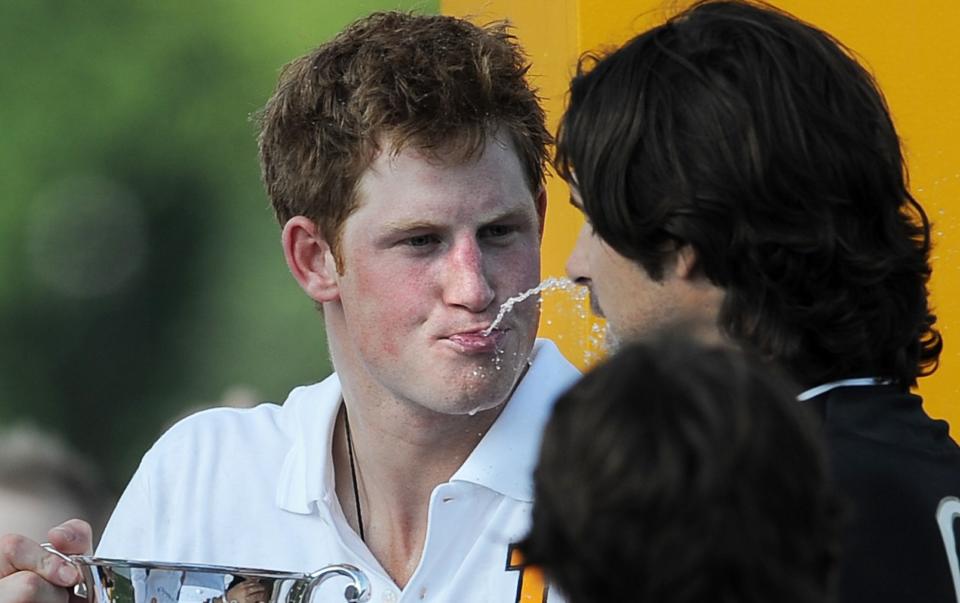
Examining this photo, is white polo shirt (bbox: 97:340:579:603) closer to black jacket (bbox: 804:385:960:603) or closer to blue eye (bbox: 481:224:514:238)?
blue eye (bbox: 481:224:514:238)

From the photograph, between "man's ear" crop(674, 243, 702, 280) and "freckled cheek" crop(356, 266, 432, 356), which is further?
"freckled cheek" crop(356, 266, 432, 356)

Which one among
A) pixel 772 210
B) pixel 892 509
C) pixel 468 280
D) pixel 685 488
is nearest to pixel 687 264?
pixel 772 210

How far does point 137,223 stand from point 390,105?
4.77 feet

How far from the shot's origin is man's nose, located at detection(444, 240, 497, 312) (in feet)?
6.93

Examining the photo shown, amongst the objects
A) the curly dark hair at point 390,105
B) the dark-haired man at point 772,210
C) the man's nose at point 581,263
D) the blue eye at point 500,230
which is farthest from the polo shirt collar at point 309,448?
the dark-haired man at point 772,210

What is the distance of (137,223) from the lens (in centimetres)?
350

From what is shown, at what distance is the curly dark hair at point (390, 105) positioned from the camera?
7.20ft

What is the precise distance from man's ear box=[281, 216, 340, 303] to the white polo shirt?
0.57ft

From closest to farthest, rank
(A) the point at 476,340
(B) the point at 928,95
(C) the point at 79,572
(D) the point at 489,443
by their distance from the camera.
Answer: (C) the point at 79,572 → (A) the point at 476,340 → (D) the point at 489,443 → (B) the point at 928,95

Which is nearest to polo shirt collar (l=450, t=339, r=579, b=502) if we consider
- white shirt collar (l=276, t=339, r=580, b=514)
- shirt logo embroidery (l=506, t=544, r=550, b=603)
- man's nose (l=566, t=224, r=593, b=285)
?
white shirt collar (l=276, t=339, r=580, b=514)

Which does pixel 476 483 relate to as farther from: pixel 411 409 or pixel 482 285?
pixel 482 285

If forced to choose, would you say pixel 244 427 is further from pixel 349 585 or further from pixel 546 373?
pixel 349 585

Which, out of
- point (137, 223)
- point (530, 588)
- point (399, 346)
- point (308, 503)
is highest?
point (137, 223)

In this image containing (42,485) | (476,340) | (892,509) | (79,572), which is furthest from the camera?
(42,485)
